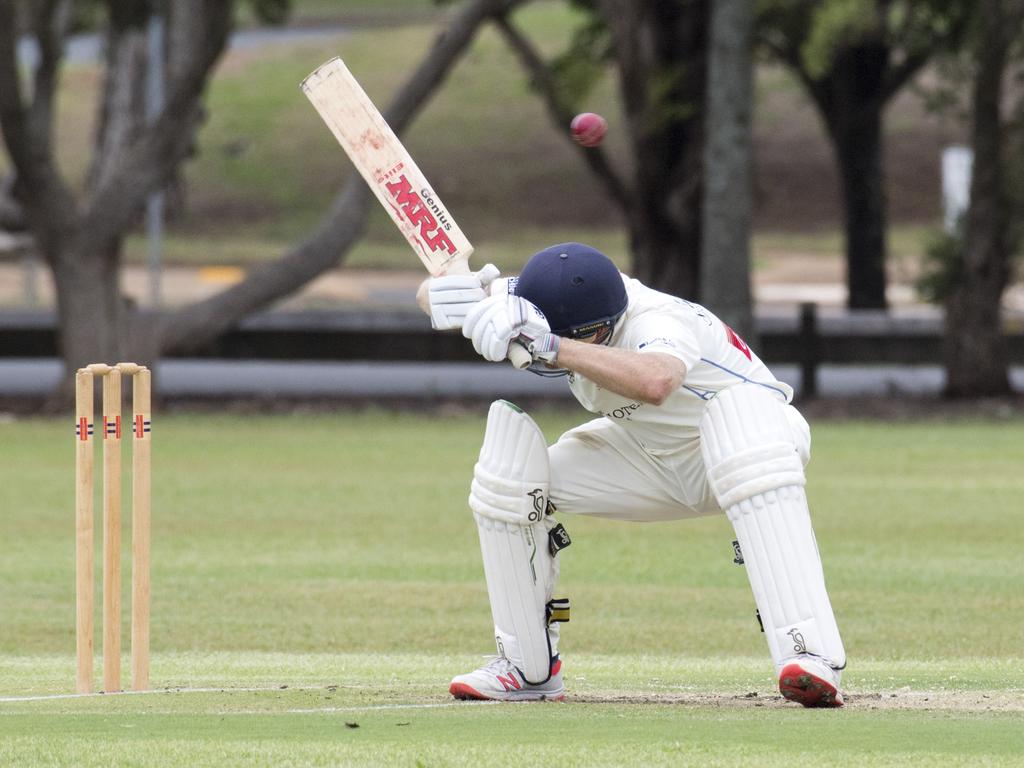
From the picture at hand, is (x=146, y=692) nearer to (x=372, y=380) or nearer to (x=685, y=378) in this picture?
(x=685, y=378)

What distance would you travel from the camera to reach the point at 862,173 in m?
25.8

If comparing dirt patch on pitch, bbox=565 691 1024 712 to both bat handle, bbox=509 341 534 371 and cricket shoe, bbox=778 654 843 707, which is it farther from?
bat handle, bbox=509 341 534 371

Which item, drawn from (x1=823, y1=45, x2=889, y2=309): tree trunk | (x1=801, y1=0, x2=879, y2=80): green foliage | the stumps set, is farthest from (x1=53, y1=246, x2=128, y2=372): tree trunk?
the stumps set

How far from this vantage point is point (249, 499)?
12.9 meters

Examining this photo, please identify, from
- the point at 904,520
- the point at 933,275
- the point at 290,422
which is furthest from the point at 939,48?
the point at 904,520

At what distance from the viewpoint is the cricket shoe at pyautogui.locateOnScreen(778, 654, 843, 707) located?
5.35 meters

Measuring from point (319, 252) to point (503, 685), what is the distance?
1390 centimetres

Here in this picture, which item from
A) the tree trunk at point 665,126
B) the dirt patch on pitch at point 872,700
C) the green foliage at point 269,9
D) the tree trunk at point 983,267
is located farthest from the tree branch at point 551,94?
the dirt patch on pitch at point 872,700

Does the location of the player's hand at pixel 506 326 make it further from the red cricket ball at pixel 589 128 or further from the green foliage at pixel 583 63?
the green foliage at pixel 583 63

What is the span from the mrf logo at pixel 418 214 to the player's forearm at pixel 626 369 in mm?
733

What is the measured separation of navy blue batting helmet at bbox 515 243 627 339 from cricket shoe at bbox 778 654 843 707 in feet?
3.59

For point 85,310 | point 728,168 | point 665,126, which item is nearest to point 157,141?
point 85,310

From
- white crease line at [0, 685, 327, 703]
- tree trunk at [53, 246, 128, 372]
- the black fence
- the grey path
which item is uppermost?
white crease line at [0, 685, 327, 703]

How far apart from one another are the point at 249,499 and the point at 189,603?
384 cm
